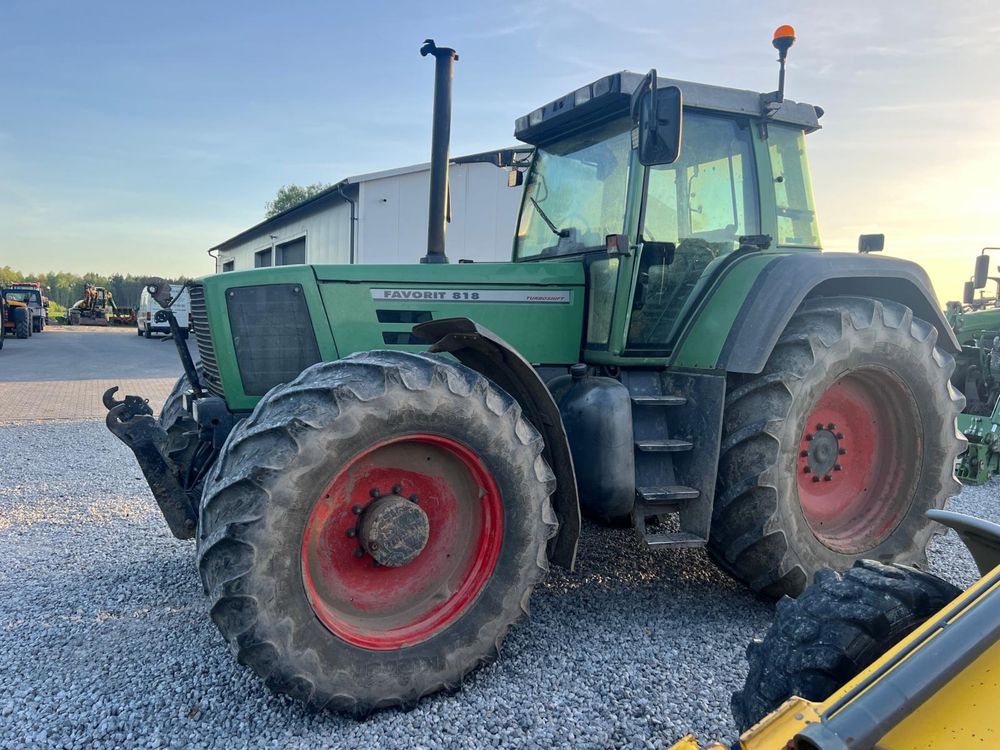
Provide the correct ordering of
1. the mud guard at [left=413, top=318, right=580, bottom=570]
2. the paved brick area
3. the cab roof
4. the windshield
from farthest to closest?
the paved brick area → the windshield → the cab roof → the mud guard at [left=413, top=318, right=580, bottom=570]

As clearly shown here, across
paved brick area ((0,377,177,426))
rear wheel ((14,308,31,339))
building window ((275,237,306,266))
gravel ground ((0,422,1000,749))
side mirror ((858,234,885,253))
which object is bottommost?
paved brick area ((0,377,177,426))

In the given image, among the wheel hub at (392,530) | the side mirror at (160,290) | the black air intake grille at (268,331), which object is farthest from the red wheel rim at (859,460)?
the side mirror at (160,290)

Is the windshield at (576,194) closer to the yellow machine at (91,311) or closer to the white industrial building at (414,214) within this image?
the white industrial building at (414,214)

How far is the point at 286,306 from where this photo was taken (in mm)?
3441

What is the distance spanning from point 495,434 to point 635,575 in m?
1.70

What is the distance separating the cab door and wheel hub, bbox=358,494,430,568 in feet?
5.03

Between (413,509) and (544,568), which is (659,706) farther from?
(413,509)

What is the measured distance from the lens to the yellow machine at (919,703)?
141 cm

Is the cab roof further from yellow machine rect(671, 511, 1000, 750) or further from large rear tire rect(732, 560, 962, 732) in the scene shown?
yellow machine rect(671, 511, 1000, 750)

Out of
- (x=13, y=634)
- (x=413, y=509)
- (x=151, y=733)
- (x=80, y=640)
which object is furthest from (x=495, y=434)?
(x=13, y=634)

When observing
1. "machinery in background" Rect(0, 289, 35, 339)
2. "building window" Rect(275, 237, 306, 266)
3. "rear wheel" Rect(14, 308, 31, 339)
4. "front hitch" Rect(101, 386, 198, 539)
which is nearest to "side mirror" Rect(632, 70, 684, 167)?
"front hitch" Rect(101, 386, 198, 539)

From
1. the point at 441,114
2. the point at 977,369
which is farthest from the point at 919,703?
the point at 977,369

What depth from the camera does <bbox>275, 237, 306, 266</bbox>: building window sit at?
24703 millimetres

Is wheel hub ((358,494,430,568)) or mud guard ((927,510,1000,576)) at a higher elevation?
mud guard ((927,510,1000,576))
